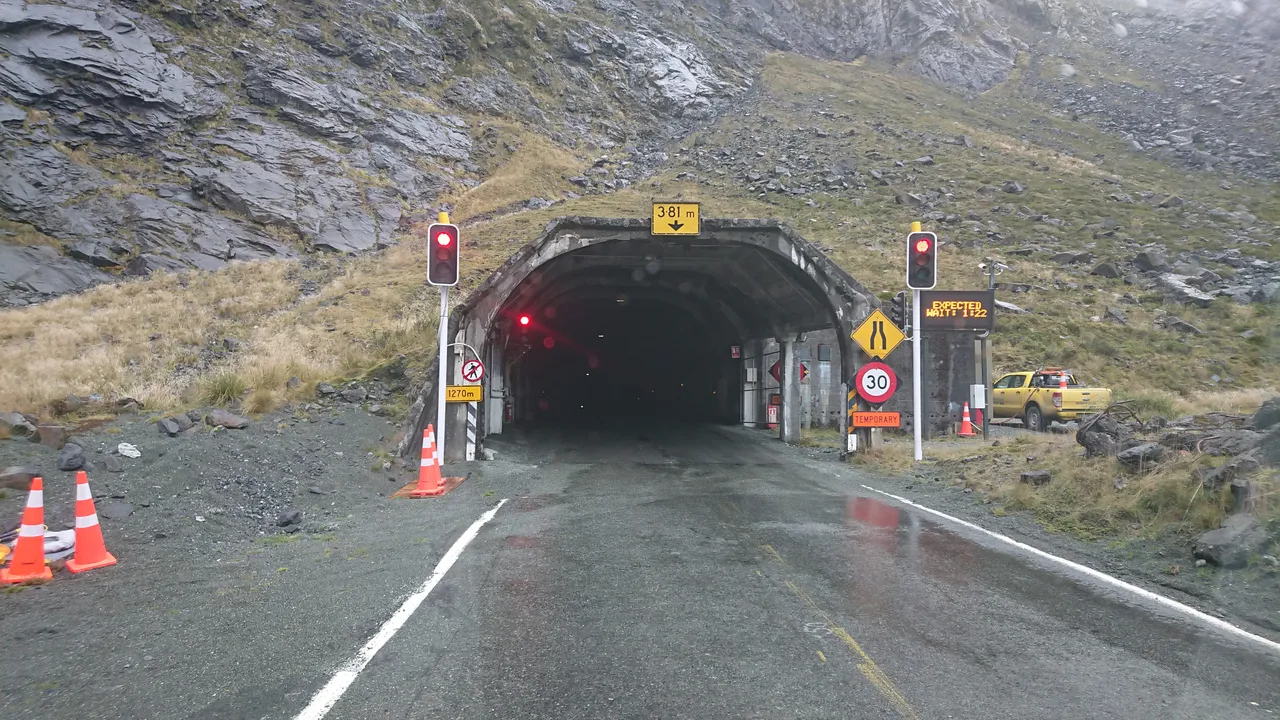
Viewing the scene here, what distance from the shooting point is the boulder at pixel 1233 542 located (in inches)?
250

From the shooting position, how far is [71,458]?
9.38 m

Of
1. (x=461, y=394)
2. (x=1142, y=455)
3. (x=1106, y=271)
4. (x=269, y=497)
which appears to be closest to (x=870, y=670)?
(x=1142, y=455)

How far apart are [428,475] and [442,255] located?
13.3ft

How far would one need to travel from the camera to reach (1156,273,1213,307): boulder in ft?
105

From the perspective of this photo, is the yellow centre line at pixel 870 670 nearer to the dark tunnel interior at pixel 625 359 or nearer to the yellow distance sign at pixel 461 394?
the yellow distance sign at pixel 461 394

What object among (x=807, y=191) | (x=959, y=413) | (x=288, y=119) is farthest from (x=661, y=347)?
(x=288, y=119)

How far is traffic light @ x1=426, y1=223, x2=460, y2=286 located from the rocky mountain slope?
71.4 feet

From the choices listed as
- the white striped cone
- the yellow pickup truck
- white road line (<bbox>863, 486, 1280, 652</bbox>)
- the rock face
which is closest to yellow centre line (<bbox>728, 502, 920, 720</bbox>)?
white road line (<bbox>863, 486, 1280, 652</bbox>)

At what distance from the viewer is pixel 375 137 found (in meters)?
46.1

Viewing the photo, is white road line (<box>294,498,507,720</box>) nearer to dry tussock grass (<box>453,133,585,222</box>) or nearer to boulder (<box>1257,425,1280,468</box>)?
boulder (<box>1257,425,1280,468</box>)

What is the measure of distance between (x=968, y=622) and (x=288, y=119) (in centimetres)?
4666

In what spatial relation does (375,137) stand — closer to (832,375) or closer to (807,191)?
(807,191)

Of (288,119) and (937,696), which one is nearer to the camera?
(937,696)

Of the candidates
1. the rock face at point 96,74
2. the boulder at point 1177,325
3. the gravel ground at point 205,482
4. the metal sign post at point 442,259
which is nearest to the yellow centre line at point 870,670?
the gravel ground at point 205,482
